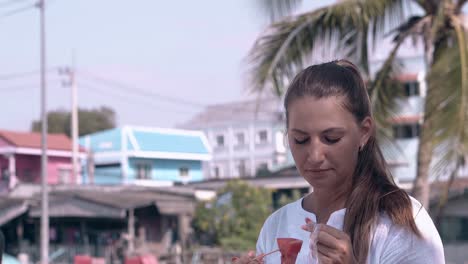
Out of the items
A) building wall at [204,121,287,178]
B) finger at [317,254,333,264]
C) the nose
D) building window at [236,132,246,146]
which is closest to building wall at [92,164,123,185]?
building wall at [204,121,287,178]

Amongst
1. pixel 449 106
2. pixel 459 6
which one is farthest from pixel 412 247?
pixel 459 6

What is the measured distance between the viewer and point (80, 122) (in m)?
68.6

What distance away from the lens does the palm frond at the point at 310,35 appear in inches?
353

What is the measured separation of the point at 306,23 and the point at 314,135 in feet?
23.6

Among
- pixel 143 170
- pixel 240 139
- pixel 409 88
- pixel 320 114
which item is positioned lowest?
pixel 320 114

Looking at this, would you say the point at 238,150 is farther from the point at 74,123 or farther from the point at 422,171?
the point at 422,171

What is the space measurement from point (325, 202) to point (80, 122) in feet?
221

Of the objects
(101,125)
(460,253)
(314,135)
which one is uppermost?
(101,125)

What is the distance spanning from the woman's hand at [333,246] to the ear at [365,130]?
35 cm

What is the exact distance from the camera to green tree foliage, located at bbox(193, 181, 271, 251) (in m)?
25.3

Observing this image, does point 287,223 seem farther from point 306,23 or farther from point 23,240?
point 23,240

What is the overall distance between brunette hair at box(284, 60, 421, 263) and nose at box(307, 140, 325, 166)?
0.38 ft

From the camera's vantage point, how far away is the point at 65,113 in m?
69.4

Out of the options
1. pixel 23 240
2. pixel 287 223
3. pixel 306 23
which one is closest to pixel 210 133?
pixel 23 240
